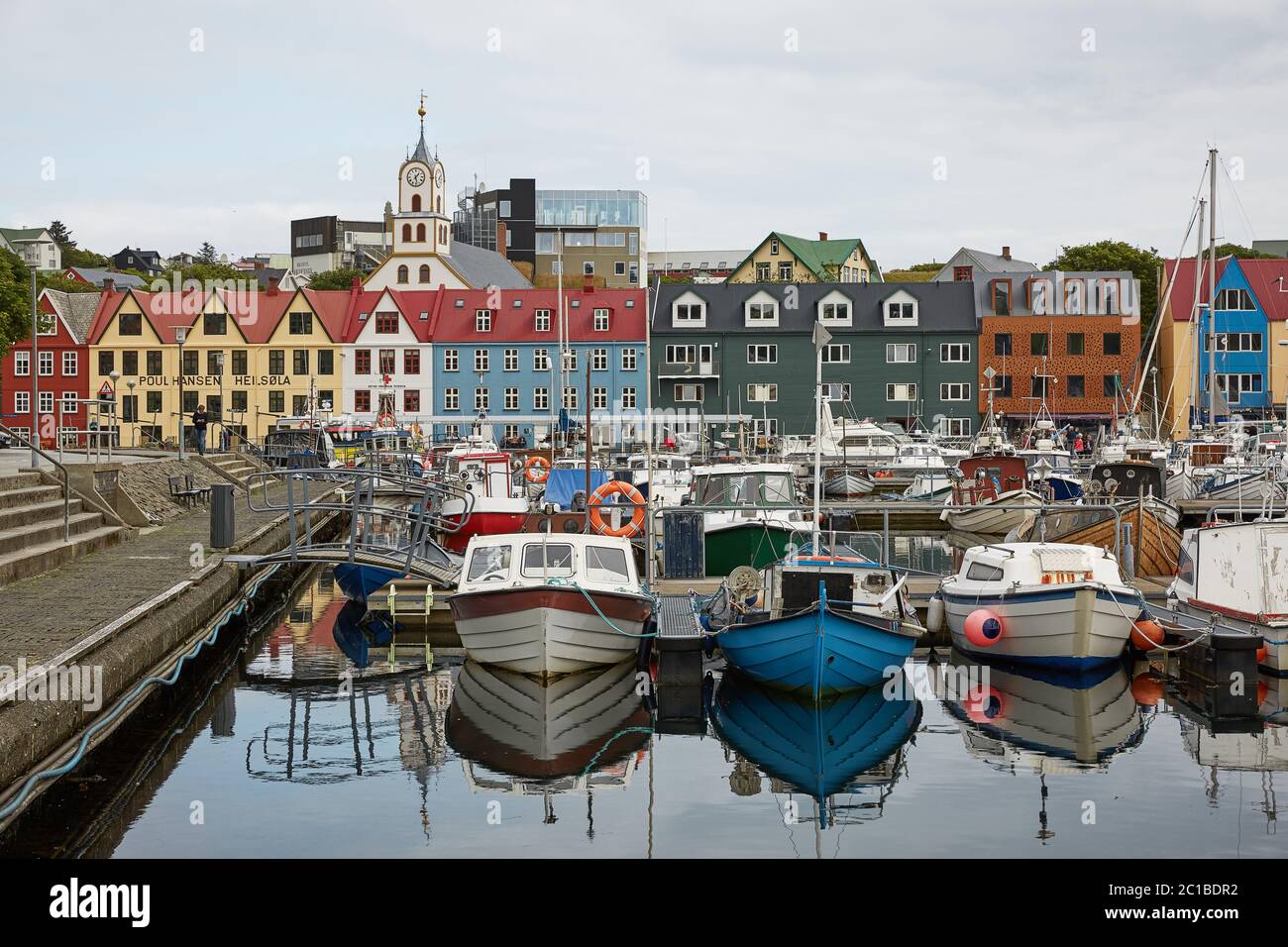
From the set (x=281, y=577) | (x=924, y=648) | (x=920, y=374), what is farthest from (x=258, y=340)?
(x=924, y=648)

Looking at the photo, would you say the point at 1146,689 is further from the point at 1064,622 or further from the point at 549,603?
the point at 549,603

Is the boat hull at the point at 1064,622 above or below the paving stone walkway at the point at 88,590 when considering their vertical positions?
below

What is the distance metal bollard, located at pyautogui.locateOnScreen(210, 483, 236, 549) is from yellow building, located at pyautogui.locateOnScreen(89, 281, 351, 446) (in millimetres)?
54112

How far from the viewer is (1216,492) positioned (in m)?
45.5

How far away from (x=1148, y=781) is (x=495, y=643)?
924 cm

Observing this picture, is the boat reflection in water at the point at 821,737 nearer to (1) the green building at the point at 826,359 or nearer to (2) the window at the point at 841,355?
(1) the green building at the point at 826,359

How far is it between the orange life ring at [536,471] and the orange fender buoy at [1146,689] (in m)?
22.7

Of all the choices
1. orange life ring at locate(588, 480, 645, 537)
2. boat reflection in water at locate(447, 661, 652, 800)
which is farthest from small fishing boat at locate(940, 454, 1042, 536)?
boat reflection in water at locate(447, 661, 652, 800)

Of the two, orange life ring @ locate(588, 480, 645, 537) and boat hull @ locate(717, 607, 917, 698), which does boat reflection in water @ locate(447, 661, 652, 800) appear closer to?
boat hull @ locate(717, 607, 917, 698)

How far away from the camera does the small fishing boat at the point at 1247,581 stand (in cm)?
2083

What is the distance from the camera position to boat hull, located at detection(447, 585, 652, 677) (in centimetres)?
2031

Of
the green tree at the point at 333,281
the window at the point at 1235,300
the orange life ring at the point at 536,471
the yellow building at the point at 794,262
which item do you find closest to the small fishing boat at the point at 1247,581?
the orange life ring at the point at 536,471

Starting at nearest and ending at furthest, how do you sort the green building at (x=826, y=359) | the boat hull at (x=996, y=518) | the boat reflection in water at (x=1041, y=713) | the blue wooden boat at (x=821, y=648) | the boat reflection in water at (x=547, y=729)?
the boat reflection in water at (x=547, y=729) < the boat reflection in water at (x=1041, y=713) < the blue wooden boat at (x=821, y=648) < the boat hull at (x=996, y=518) < the green building at (x=826, y=359)
